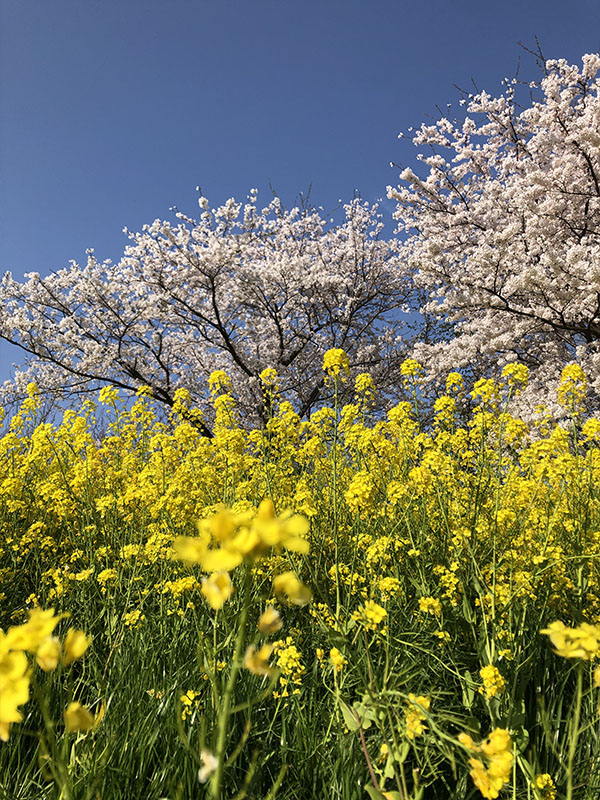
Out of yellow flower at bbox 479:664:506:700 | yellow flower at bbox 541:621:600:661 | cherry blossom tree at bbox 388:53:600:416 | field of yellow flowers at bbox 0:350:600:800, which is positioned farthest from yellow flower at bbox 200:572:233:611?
cherry blossom tree at bbox 388:53:600:416

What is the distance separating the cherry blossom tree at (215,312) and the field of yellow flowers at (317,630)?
940 centimetres

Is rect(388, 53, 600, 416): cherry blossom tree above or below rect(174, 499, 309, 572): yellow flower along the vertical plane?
above

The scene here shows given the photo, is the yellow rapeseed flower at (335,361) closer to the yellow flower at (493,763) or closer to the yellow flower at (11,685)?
the yellow flower at (493,763)

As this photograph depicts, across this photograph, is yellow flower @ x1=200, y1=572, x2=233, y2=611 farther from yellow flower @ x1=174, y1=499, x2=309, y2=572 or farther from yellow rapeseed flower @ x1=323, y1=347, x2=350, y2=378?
yellow rapeseed flower @ x1=323, y1=347, x2=350, y2=378

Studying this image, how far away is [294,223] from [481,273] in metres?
8.37

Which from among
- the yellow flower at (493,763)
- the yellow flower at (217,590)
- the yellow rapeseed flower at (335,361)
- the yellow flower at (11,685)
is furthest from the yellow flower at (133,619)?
the yellow flower at (217,590)

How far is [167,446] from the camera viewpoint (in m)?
4.34

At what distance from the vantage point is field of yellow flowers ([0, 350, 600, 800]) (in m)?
1.05

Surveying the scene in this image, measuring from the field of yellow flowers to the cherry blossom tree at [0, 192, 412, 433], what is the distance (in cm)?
940

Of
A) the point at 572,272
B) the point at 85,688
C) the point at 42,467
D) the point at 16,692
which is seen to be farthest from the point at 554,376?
the point at 16,692

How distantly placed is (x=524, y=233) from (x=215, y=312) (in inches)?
284

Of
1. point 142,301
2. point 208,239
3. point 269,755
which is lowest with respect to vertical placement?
point 269,755

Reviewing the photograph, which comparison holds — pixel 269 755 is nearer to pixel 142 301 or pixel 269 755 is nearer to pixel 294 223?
pixel 142 301

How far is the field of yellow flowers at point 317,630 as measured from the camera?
1046mm
